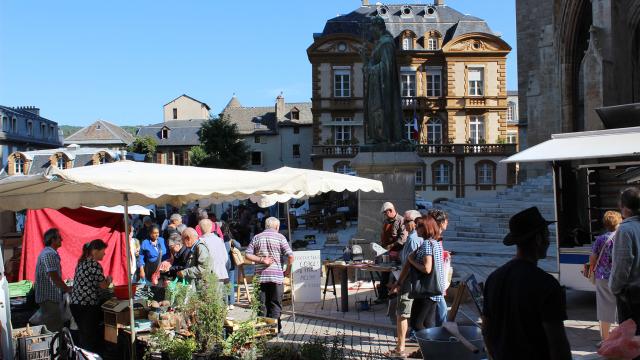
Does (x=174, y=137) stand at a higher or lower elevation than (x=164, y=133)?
lower

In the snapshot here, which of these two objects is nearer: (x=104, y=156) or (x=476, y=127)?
(x=104, y=156)

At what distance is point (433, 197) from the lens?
157ft

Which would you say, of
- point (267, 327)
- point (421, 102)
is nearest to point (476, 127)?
point (421, 102)

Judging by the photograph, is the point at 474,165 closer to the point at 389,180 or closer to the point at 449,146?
the point at 449,146

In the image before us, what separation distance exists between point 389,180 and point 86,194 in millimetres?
6390

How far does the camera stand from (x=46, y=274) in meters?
7.40

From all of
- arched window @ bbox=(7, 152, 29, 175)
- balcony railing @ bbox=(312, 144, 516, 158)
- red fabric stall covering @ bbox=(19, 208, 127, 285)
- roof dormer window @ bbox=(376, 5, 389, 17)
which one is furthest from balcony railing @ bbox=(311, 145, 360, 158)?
red fabric stall covering @ bbox=(19, 208, 127, 285)

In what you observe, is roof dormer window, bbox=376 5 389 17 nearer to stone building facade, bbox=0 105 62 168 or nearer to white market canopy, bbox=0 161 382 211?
stone building facade, bbox=0 105 62 168

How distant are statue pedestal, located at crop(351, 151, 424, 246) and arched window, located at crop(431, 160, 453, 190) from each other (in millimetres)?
36113

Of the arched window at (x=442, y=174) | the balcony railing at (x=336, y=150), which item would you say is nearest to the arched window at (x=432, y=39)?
the arched window at (x=442, y=174)

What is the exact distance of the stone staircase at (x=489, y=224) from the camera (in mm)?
15409

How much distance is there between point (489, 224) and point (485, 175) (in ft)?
93.7

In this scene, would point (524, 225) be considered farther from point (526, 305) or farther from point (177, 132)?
point (177, 132)

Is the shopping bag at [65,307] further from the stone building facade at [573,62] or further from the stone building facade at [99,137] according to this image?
the stone building facade at [99,137]
